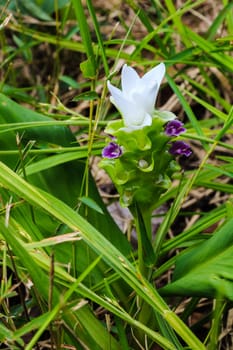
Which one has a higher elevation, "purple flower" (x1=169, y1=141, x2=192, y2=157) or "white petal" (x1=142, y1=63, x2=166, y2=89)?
"white petal" (x1=142, y1=63, x2=166, y2=89)

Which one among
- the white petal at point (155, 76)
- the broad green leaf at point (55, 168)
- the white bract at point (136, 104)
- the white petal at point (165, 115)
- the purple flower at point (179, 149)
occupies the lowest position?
the broad green leaf at point (55, 168)

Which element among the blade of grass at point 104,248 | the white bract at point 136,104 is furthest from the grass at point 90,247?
the white bract at point 136,104

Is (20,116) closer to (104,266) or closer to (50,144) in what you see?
(50,144)

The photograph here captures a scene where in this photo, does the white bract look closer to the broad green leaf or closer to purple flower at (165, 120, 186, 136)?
purple flower at (165, 120, 186, 136)

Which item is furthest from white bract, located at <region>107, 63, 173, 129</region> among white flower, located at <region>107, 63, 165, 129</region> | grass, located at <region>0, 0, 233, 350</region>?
grass, located at <region>0, 0, 233, 350</region>

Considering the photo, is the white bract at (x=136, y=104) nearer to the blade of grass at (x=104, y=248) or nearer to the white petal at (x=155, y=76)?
the white petal at (x=155, y=76)

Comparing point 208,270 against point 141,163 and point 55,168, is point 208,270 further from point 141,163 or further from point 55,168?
point 55,168

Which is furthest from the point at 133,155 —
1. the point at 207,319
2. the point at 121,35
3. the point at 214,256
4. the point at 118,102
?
the point at 121,35
